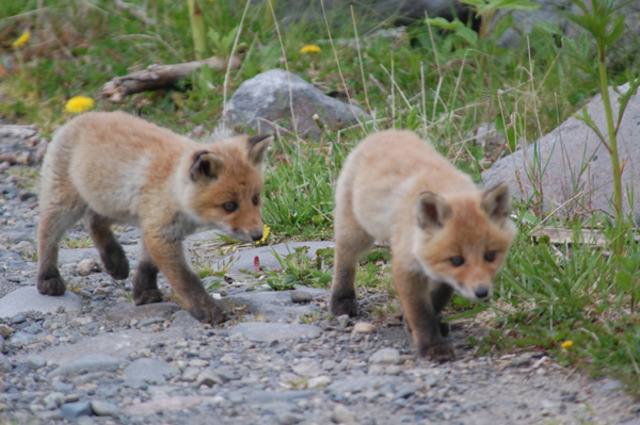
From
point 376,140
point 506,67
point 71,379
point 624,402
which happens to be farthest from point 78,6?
point 624,402

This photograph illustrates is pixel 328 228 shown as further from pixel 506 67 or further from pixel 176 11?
pixel 176 11

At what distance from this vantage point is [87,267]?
22.9ft

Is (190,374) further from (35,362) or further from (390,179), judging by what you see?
(390,179)

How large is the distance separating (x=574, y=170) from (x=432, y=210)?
2.78 m

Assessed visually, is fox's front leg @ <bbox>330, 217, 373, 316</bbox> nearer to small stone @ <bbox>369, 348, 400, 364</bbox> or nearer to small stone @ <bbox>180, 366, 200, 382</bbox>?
small stone @ <bbox>369, 348, 400, 364</bbox>

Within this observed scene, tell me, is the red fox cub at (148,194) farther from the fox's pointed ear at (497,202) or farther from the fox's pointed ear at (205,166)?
the fox's pointed ear at (497,202)

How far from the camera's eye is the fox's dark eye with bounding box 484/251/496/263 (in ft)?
15.0

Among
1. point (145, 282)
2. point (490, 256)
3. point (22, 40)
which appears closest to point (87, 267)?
point (145, 282)

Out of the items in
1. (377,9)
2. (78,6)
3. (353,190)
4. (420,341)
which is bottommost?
(420,341)

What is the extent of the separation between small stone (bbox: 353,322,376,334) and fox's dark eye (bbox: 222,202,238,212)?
3.82ft

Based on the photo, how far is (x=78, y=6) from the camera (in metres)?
11.7

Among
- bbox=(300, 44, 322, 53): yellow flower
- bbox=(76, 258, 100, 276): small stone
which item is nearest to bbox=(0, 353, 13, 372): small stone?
bbox=(76, 258, 100, 276): small stone

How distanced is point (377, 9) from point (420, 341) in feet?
24.6

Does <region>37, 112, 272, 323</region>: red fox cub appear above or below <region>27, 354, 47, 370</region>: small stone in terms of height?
above
